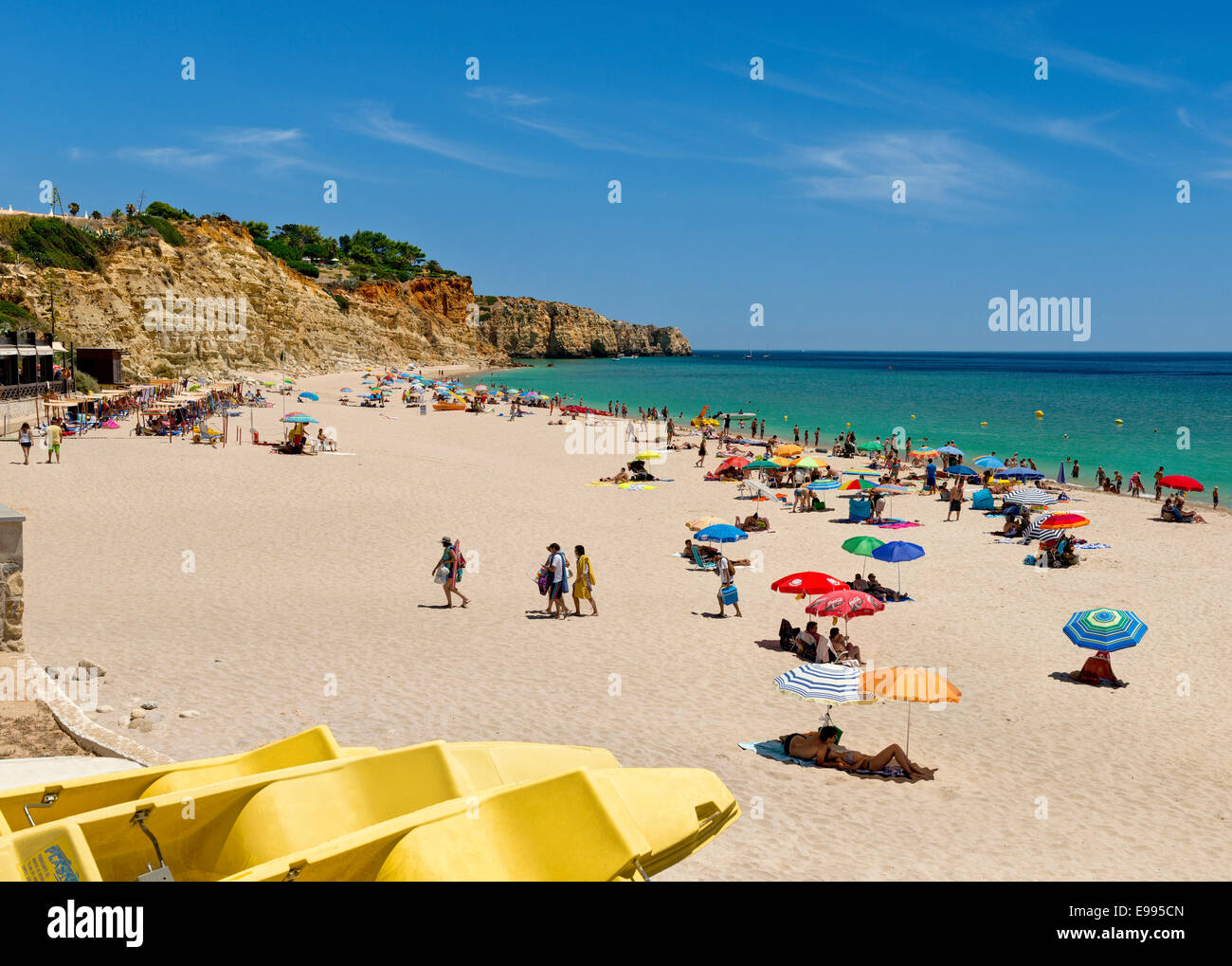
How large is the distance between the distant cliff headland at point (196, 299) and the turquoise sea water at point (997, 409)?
17013 mm

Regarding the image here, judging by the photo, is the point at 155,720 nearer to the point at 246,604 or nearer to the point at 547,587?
the point at 246,604

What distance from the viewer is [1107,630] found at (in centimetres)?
1187

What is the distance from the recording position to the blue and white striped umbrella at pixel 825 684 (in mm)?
8898

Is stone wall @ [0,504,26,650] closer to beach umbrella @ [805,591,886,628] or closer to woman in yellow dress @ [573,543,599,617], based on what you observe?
woman in yellow dress @ [573,543,599,617]

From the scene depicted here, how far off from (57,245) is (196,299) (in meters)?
8.69

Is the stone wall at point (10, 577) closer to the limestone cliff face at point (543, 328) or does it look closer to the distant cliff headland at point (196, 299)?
the distant cliff headland at point (196, 299)

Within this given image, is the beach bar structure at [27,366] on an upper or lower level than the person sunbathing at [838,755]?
upper

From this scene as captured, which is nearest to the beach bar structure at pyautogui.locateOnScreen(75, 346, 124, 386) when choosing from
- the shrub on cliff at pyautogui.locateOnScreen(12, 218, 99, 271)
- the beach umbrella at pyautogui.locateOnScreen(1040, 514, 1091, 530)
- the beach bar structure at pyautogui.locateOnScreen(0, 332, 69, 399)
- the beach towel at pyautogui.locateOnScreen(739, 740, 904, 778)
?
the beach bar structure at pyautogui.locateOnScreen(0, 332, 69, 399)

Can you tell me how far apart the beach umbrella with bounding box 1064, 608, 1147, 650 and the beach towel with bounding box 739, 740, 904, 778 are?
4.80 meters

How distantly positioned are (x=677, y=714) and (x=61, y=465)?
22314mm

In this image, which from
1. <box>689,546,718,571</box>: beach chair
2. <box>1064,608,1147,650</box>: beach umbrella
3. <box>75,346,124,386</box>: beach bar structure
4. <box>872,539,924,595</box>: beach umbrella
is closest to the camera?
<box>1064,608,1147,650</box>: beach umbrella

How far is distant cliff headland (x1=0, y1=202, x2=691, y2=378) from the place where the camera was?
165ft

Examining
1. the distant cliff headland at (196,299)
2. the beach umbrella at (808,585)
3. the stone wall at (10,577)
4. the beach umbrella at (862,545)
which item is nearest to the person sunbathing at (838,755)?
the beach umbrella at (808,585)
